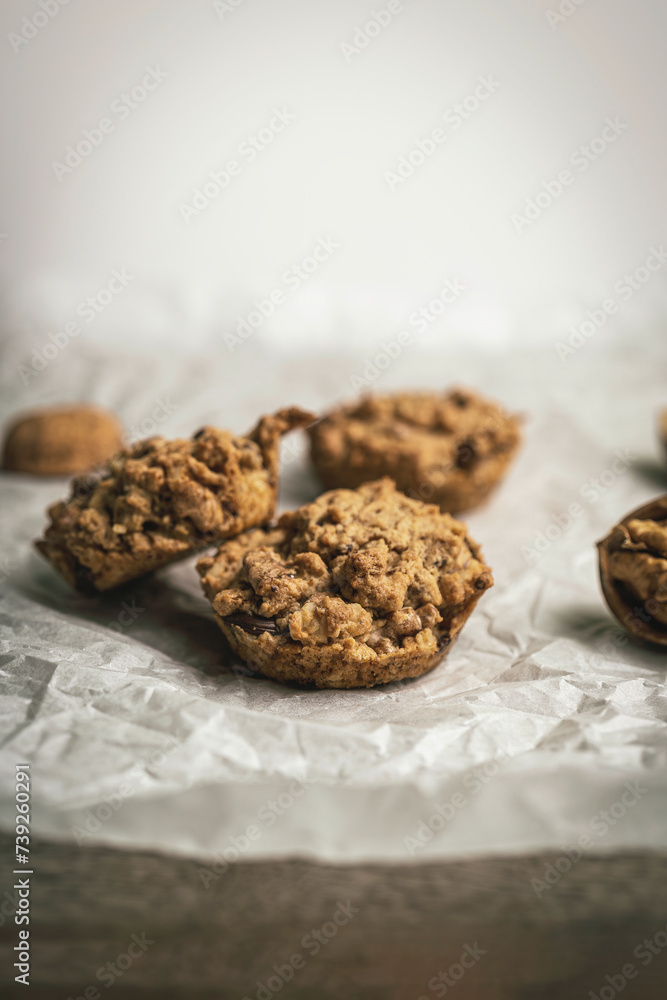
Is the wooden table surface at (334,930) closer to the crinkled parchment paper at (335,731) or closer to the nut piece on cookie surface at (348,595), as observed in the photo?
the crinkled parchment paper at (335,731)

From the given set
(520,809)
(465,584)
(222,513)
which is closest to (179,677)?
(222,513)

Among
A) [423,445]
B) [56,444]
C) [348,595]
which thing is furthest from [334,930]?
[56,444]

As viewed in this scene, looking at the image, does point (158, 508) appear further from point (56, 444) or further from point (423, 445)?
point (56, 444)

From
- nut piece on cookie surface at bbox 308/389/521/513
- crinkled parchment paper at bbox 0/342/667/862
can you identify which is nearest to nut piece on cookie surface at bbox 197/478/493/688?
crinkled parchment paper at bbox 0/342/667/862

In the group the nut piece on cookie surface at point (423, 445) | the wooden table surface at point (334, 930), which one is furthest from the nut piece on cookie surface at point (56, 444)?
the wooden table surface at point (334, 930)

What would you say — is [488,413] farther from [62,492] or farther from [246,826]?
[246,826]

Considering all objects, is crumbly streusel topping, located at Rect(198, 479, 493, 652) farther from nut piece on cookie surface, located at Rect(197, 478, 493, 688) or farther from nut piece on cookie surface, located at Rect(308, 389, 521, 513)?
nut piece on cookie surface, located at Rect(308, 389, 521, 513)
